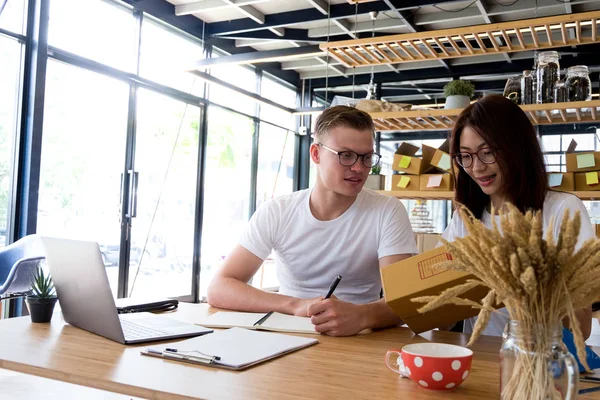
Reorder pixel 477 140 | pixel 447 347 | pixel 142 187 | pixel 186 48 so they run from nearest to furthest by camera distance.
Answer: pixel 447 347, pixel 477 140, pixel 142 187, pixel 186 48

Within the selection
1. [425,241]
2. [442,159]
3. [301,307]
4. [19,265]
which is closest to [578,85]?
[442,159]

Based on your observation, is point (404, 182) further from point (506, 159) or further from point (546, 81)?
point (506, 159)

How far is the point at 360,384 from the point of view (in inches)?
39.0

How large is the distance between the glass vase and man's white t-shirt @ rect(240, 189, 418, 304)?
107 cm

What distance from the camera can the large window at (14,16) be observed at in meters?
4.05

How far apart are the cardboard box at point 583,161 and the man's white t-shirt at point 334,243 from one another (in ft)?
6.19

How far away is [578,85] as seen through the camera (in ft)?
10.4

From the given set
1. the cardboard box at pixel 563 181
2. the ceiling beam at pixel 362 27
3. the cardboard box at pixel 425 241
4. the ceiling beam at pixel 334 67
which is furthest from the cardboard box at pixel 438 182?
the ceiling beam at pixel 334 67

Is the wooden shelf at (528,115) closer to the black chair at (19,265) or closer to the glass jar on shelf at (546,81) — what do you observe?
the glass jar on shelf at (546,81)

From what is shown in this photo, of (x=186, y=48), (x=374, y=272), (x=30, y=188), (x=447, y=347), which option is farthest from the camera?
(x=186, y=48)

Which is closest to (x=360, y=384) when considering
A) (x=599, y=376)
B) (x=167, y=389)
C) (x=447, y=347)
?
(x=447, y=347)

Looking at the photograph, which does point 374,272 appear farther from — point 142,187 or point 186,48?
point 186,48

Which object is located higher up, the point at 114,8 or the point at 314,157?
the point at 114,8

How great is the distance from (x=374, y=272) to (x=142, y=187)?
396 centimetres
